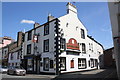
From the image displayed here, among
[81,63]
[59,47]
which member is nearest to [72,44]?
[59,47]

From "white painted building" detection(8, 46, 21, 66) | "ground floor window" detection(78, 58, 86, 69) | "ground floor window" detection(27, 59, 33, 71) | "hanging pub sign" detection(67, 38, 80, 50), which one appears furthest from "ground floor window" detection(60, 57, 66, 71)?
"white painted building" detection(8, 46, 21, 66)

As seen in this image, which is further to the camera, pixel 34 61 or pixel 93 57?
pixel 93 57

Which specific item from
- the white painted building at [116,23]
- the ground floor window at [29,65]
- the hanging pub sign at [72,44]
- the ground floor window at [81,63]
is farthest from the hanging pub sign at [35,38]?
the white painted building at [116,23]

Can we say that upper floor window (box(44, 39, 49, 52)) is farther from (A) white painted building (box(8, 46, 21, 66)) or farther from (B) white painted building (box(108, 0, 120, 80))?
(B) white painted building (box(108, 0, 120, 80))

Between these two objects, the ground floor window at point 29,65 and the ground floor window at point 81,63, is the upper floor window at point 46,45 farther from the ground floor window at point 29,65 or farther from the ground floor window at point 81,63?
the ground floor window at point 81,63

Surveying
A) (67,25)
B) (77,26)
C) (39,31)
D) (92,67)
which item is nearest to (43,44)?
(39,31)

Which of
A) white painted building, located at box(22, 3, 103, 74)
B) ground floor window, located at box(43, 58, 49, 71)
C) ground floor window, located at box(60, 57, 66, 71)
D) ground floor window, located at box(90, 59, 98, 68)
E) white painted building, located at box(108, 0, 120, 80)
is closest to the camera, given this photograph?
white painted building, located at box(108, 0, 120, 80)

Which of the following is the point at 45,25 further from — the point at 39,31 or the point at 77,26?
the point at 77,26

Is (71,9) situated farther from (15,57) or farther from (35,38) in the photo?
(15,57)

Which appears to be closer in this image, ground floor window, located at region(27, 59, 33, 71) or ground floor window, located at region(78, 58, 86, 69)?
ground floor window, located at region(78, 58, 86, 69)

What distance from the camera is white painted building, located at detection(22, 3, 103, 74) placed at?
1855cm

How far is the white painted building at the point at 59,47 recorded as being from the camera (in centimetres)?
1855

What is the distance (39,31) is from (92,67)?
1239cm

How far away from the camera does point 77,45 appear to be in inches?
845
